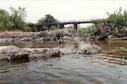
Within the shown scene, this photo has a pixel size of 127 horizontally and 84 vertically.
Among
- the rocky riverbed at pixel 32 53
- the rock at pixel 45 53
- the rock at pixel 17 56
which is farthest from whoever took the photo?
the rock at pixel 45 53

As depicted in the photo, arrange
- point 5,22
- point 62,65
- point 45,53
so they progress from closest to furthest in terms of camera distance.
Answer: point 62,65 → point 45,53 → point 5,22

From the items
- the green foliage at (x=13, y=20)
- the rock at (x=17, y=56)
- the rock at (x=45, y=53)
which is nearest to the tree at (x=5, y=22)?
the green foliage at (x=13, y=20)

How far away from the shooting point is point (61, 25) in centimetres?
12469

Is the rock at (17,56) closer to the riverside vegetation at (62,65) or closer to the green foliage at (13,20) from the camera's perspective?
the riverside vegetation at (62,65)

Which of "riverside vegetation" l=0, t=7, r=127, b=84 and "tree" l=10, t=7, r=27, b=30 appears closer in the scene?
"riverside vegetation" l=0, t=7, r=127, b=84

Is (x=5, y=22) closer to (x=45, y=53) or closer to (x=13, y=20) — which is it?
(x=13, y=20)

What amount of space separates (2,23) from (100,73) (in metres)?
97.0

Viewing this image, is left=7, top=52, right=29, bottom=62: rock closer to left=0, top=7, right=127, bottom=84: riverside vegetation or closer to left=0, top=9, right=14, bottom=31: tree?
left=0, top=7, right=127, bottom=84: riverside vegetation

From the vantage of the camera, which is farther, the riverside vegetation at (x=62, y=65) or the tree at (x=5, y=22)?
the tree at (x=5, y=22)

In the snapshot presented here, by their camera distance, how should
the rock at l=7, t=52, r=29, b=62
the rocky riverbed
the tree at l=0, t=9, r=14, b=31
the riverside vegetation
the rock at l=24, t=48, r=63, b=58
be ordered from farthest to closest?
1. the tree at l=0, t=9, r=14, b=31
2. the rock at l=24, t=48, r=63, b=58
3. the rocky riverbed
4. the rock at l=7, t=52, r=29, b=62
5. the riverside vegetation

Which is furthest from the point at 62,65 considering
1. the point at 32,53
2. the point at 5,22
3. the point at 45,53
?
the point at 5,22

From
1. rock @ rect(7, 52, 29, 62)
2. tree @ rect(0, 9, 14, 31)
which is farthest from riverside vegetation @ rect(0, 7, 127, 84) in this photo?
tree @ rect(0, 9, 14, 31)

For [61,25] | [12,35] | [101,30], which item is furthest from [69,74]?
[61,25]

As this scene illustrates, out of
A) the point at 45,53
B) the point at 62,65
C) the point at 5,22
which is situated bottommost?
the point at 62,65
